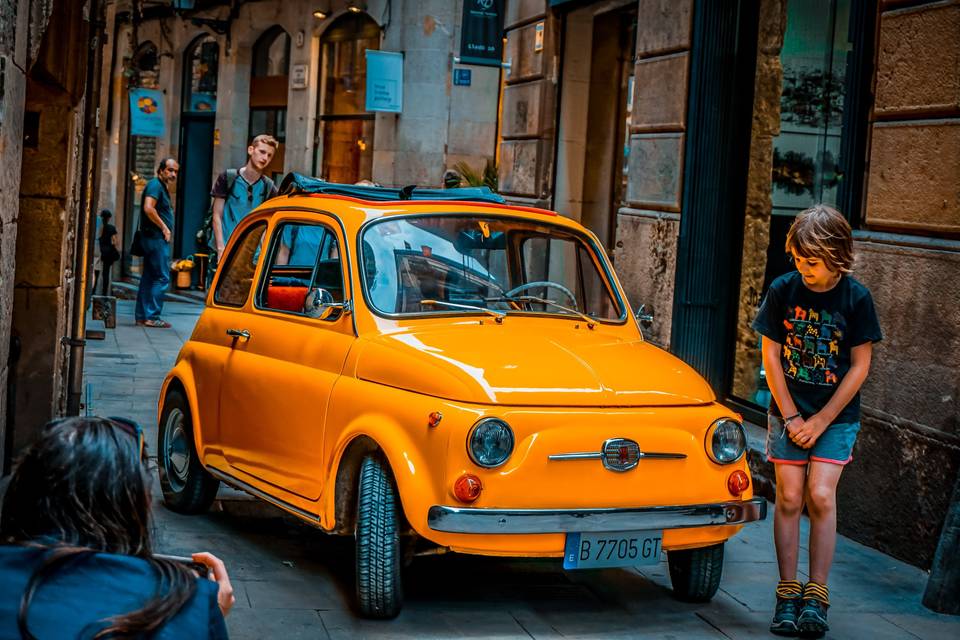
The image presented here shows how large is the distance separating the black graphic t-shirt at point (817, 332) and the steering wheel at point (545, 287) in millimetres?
1128

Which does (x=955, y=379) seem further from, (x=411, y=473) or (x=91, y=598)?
(x=91, y=598)

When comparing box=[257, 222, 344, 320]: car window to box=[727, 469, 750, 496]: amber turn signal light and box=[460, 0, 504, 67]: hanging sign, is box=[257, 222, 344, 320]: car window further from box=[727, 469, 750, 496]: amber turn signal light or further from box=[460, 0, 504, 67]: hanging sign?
box=[460, 0, 504, 67]: hanging sign

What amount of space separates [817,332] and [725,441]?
1.95 ft

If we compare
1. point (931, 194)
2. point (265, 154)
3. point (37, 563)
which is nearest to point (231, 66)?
point (265, 154)

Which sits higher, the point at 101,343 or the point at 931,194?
the point at 931,194

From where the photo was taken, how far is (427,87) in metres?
22.9

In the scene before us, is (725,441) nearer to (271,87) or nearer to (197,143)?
(271,87)

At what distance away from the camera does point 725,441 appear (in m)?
6.05

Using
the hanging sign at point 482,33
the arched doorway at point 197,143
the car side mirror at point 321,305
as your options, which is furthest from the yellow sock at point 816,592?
the arched doorway at point 197,143

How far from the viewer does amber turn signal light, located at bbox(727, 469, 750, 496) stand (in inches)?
238

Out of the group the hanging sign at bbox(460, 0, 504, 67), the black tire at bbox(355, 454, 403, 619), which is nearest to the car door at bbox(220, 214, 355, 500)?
the black tire at bbox(355, 454, 403, 619)

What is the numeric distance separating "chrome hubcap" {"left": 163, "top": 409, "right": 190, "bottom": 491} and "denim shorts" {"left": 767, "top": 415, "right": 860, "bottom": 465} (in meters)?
3.13

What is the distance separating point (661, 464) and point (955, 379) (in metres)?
2.25

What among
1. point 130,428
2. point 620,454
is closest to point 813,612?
point 620,454
